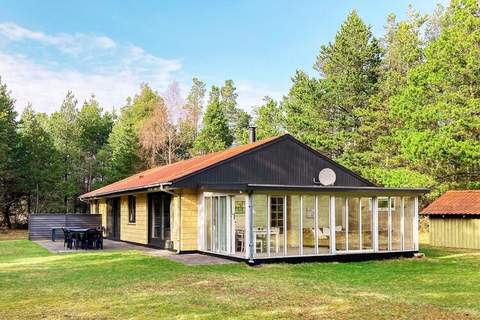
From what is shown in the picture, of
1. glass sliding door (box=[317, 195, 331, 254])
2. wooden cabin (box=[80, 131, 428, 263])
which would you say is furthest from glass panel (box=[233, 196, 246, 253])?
glass sliding door (box=[317, 195, 331, 254])

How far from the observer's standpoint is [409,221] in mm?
15156

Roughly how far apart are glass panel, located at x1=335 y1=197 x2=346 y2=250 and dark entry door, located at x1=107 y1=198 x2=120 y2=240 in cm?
1161

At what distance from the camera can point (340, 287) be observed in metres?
9.42

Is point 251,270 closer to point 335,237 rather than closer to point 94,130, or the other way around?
point 335,237

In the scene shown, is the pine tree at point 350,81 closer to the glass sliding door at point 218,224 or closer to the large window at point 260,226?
the glass sliding door at point 218,224

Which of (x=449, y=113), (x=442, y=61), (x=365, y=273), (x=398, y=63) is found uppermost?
(x=398, y=63)

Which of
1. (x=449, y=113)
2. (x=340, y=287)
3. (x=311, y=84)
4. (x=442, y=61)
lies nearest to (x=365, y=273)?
(x=340, y=287)

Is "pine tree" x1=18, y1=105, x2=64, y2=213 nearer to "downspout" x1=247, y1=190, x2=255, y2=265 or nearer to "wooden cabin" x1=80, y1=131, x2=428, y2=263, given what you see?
"wooden cabin" x1=80, y1=131, x2=428, y2=263

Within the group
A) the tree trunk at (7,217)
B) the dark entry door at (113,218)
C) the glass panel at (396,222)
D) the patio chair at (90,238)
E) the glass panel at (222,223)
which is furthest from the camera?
the tree trunk at (7,217)

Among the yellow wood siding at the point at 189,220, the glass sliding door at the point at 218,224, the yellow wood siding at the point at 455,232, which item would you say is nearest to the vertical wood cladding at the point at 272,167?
the glass sliding door at the point at 218,224

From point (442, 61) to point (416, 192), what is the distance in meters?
9.15

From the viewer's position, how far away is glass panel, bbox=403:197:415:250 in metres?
15.0

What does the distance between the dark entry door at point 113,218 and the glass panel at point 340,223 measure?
38.1 feet

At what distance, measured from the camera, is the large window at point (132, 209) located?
801 inches
